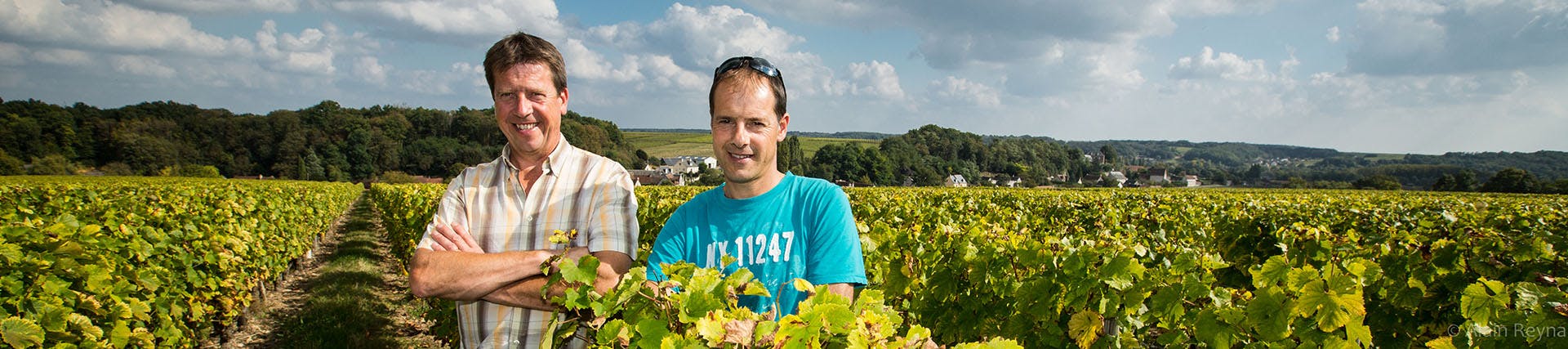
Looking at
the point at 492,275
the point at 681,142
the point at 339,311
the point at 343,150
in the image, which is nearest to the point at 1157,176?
the point at 681,142

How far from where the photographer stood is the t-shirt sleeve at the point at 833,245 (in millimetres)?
1688

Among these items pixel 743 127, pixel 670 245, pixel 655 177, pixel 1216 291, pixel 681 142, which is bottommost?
pixel 655 177

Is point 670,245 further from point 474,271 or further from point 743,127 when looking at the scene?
point 474,271

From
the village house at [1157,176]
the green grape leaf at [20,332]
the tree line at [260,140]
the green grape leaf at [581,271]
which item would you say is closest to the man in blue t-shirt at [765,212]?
the green grape leaf at [581,271]

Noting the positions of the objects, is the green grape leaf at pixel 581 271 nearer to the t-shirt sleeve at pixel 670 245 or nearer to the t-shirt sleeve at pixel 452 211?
the t-shirt sleeve at pixel 670 245

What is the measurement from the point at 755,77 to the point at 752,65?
0.04 metres

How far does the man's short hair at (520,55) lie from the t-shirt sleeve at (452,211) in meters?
0.37

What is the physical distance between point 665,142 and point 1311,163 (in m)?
173

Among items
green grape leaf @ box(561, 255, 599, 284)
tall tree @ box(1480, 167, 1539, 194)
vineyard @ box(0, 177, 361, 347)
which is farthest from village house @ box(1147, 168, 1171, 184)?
green grape leaf @ box(561, 255, 599, 284)

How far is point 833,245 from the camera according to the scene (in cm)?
171

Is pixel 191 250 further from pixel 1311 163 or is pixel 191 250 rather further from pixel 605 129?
pixel 1311 163

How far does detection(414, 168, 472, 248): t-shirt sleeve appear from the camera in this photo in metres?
2.24

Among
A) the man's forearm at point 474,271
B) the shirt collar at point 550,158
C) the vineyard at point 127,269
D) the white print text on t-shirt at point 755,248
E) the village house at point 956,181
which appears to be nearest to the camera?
the white print text on t-shirt at point 755,248

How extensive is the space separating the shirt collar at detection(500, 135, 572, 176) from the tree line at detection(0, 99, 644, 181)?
240 ft
